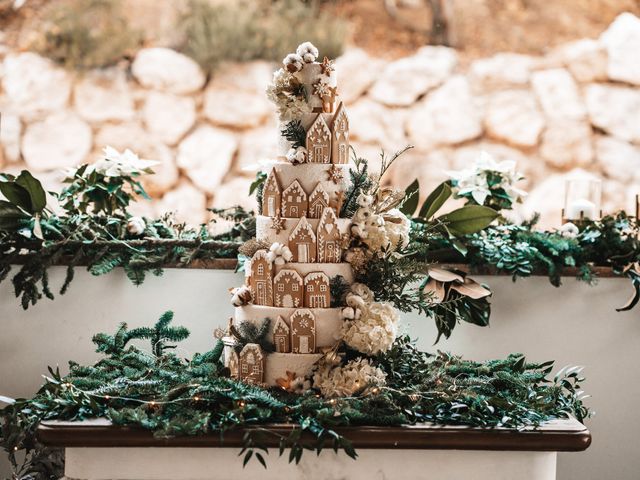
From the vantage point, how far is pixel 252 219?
3.46 meters

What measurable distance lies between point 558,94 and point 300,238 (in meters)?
2.77

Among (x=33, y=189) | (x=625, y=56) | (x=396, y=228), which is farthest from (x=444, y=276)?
(x=625, y=56)

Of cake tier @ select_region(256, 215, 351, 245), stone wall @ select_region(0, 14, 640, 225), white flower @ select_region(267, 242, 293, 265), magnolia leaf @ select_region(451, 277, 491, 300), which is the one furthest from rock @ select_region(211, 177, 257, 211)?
white flower @ select_region(267, 242, 293, 265)

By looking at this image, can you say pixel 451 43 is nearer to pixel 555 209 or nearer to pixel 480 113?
pixel 480 113

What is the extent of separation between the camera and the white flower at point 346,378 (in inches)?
99.4

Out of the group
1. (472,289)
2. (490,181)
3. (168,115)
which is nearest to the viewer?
(472,289)

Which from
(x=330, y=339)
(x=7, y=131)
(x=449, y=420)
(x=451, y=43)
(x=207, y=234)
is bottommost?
(x=449, y=420)

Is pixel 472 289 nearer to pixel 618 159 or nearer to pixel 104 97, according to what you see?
pixel 618 159

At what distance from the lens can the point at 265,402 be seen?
2408 mm

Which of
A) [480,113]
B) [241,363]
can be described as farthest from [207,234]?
[480,113]

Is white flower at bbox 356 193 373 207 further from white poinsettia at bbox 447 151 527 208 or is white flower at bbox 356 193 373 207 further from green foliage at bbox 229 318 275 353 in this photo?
white poinsettia at bbox 447 151 527 208

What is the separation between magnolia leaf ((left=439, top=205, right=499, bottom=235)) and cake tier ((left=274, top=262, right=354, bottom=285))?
72cm

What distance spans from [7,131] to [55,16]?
717 millimetres

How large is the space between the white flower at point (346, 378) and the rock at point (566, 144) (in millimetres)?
2600
